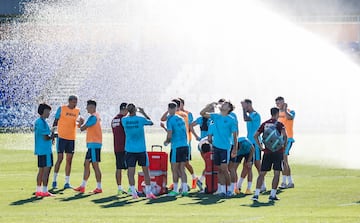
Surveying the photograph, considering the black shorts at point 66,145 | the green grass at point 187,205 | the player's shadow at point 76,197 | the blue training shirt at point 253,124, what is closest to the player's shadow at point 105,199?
the green grass at point 187,205

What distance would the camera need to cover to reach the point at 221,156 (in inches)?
750

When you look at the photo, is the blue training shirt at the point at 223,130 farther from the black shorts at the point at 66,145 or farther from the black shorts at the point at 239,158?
the black shorts at the point at 66,145

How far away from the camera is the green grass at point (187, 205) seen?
607 inches

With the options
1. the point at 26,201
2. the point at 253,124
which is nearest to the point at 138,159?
the point at 26,201

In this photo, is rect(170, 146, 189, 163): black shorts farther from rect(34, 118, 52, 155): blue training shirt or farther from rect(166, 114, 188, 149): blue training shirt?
rect(34, 118, 52, 155): blue training shirt

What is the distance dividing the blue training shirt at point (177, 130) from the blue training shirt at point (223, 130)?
77cm

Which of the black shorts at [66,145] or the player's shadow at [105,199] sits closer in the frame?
the player's shadow at [105,199]

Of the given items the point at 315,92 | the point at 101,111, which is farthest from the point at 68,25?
the point at 315,92

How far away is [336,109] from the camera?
5834 centimetres

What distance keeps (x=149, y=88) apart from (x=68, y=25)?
7501 millimetres

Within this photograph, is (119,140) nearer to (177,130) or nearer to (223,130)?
(177,130)

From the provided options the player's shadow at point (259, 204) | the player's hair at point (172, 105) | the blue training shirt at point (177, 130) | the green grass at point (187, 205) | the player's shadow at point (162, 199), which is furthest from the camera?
the blue training shirt at point (177, 130)

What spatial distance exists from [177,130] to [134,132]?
1.11 meters

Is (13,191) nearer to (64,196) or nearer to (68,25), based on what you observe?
(64,196)
